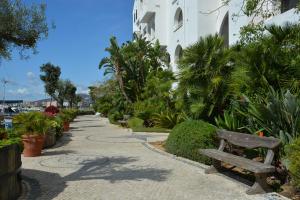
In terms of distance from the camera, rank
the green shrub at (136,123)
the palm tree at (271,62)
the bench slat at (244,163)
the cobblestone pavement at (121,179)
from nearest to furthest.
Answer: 1. the bench slat at (244,163)
2. the cobblestone pavement at (121,179)
3. the palm tree at (271,62)
4. the green shrub at (136,123)

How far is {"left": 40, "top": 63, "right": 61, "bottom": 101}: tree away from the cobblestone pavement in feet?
137

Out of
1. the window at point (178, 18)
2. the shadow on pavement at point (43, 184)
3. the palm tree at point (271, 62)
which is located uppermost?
the window at point (178, 18)

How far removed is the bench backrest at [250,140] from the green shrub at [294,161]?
520 millimetres

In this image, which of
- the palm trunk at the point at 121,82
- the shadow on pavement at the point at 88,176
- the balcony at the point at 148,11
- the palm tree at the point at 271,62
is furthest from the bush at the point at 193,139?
the balcony at the point at 148,11

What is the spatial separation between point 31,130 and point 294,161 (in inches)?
363

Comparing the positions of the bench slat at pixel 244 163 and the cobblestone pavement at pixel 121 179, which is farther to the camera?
the cobblestone pavement at pixel 121 179

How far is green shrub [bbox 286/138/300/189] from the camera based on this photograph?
6.16 metres

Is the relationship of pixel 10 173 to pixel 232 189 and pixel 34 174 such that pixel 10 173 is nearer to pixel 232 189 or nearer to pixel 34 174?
pixel 34 174

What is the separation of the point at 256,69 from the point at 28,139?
7113 mm

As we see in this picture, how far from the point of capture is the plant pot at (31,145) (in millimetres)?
12148

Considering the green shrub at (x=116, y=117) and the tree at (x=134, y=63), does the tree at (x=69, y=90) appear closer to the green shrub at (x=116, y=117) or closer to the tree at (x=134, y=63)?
the green shrub at (x=116, y=117)

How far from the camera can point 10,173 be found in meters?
6.46

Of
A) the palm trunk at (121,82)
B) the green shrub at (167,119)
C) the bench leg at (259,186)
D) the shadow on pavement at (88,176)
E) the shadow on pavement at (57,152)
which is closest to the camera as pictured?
the bench leg at (259,186)

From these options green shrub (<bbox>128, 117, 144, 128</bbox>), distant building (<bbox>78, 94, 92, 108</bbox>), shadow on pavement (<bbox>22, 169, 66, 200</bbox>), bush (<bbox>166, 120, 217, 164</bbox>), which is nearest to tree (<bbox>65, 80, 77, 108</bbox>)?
distant building (<bbox>78, 94, 92, 108</bbox>)
